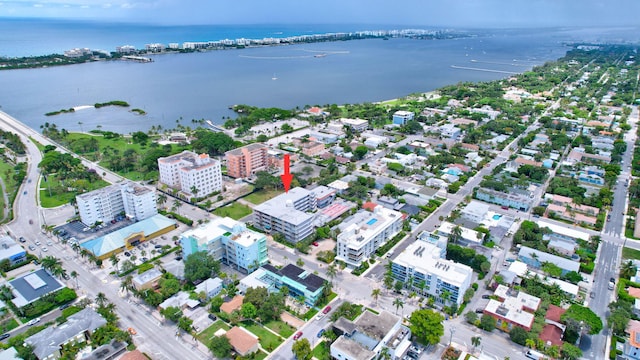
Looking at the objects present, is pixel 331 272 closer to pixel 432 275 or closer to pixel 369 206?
pixel 432 275

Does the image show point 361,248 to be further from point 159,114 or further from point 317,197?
point 159,114

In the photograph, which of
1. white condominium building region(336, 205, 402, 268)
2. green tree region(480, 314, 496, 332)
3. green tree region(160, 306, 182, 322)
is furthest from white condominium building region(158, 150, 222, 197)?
green tree region(480, 314, 496, 332)

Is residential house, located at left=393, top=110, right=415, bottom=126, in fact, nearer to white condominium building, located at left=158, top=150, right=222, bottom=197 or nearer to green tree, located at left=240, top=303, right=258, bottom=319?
white condominium building, located at left=158, top=150, right=222, bottom=197

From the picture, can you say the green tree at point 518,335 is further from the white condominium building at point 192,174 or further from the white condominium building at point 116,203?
the white condominium building at point 116,203

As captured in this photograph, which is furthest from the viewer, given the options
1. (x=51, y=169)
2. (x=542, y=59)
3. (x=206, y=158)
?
(x=542, y=59)

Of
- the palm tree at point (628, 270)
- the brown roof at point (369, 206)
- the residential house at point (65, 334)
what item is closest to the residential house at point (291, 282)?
the residential house at point (65, 334)

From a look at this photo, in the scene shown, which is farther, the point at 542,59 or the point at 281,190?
the point at 542,59

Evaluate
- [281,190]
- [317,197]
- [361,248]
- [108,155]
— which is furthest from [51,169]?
[361,248]
